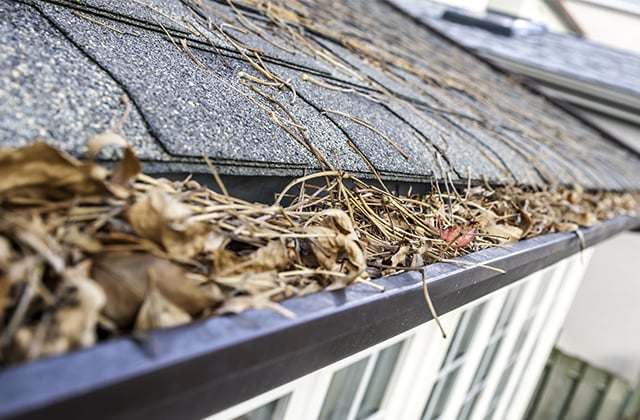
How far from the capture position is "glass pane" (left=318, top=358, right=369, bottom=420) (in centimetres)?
165

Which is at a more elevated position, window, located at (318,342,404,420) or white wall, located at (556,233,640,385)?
window, located at (318,342,404,420)

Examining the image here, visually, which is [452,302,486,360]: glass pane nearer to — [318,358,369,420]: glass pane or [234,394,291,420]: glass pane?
[318,358,369,420]: glass pane

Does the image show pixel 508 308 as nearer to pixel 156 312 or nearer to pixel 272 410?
pixel 272 410

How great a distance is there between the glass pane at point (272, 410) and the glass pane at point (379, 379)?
57 cm

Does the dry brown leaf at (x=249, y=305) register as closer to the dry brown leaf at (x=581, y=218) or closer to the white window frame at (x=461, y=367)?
the white window frame at (x=461, y=367)

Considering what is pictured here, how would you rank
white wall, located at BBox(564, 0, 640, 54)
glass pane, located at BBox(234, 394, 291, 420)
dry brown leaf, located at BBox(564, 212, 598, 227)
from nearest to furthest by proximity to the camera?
glass pane, located at BBox(234, 394, 291, 420) < dry brown leaf, located at BBox(564, 212, 598, 227) < white wall, located at BBox(564, 0, 640, 54)

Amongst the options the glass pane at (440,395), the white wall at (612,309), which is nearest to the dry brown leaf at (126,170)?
the glass pane at (440,395)

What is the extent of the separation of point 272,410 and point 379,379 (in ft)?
2.21

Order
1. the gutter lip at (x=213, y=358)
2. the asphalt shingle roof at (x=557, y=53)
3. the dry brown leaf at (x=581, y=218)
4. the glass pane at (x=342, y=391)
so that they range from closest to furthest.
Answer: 1. the gutter lip at (x=213, y=358)
2. the glass pane at (x=342, y=391)
3. the dry brown leaf at (x=581, y=218)
4. the asphalt shingle roof at (x=557, y=53)

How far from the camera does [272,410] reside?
4.20ft

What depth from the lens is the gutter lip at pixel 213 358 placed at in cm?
44

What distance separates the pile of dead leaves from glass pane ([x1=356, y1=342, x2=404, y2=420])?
84 cm

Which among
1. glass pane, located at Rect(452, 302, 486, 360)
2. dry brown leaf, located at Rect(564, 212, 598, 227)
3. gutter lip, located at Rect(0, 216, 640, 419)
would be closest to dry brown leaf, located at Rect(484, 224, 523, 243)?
gutter lip, located at Rect(0, 216, 640, 419)

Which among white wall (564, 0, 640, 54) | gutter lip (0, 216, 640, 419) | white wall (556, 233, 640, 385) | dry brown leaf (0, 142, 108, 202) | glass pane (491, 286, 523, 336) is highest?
white wall (564, 0, 640, 54)
